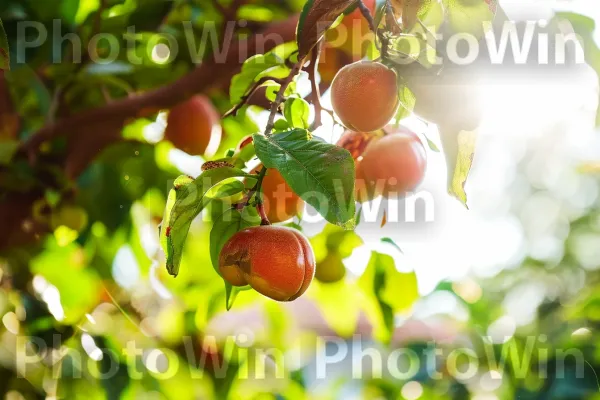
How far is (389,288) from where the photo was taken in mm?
1008

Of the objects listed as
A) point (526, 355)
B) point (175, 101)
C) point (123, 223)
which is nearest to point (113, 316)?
point (123, 223)

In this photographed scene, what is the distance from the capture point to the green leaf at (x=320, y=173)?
455 mm

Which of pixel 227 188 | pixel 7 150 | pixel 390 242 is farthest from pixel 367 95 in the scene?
pixel 7 150

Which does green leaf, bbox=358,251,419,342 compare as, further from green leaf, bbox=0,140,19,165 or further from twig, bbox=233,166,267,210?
green leaf, bbox=0,140,19,165

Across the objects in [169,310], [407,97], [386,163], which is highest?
[407,97]

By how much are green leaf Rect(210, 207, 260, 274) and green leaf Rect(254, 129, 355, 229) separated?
14 centimetres

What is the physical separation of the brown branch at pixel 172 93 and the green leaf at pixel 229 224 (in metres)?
0.41

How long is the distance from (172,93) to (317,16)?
20.0 inches

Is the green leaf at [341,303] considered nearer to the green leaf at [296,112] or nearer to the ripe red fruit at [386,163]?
the ripe red fruit at [386,163]

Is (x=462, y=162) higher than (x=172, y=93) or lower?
higher

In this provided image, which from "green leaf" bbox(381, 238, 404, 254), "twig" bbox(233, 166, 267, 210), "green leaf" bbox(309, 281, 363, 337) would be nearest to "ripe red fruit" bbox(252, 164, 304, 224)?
"twig" bbox(233, 166, 267, 210)

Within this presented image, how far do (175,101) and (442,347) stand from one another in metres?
1.14

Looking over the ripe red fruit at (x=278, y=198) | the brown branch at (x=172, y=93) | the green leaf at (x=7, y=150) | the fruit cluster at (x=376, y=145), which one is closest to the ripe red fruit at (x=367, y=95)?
the fruit cluster at (x=376, y=145)

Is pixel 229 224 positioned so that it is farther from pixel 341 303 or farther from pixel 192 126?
pixel 341 303
